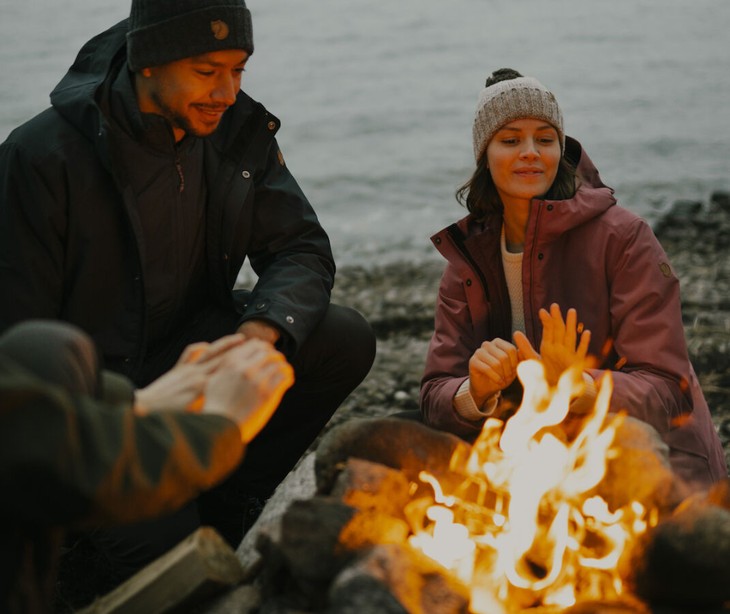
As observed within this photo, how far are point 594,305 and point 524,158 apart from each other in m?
0.65

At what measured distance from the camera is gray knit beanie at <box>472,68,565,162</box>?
4.12 metres

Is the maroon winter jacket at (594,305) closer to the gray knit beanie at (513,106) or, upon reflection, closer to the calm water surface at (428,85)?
the gray knit beanie at (513,106)

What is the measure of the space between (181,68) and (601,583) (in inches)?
95.9

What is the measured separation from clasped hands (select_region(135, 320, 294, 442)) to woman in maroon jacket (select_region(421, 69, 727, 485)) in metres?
1.24

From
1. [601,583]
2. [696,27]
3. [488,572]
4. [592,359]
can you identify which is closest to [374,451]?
[488,572]

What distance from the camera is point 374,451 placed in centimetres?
320

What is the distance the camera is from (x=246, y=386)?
8.50ft

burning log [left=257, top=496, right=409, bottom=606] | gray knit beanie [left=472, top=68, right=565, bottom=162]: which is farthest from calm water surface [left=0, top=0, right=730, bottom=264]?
burning log [left=257, top=496, right=409, bottom=606]

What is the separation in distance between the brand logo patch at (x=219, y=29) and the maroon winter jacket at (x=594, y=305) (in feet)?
3.90

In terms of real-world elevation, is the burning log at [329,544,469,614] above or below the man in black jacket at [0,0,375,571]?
below

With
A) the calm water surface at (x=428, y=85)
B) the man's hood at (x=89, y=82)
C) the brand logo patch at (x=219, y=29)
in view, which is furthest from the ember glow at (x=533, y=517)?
the calm water surface at (x=428, y=85)

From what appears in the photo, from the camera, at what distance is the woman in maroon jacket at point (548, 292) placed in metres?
3.74

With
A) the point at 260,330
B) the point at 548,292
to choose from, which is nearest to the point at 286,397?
the point at 260,330

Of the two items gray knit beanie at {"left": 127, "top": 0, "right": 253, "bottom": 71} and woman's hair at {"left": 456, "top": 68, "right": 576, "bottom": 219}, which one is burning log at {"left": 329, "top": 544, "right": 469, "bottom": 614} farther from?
gray knit beanie at {"left": 127, "top": 0, "right": 253, "bottom": 71}
